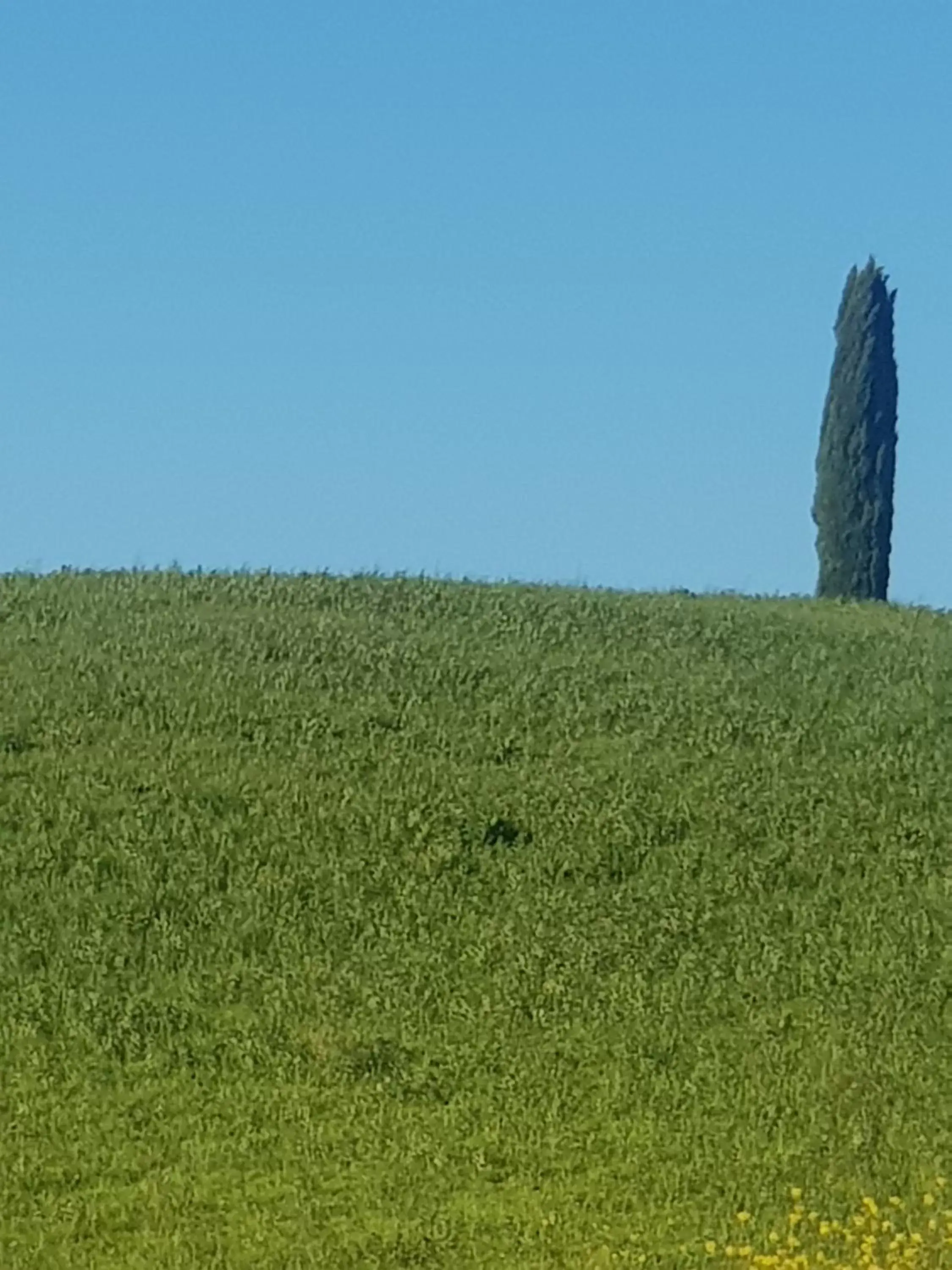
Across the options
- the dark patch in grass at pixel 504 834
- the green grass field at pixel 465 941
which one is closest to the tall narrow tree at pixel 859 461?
the green grass field at pixel 465 941

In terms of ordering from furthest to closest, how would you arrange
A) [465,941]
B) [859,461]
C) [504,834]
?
[859,461], [504,834], [465,941]

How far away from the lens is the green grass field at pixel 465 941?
→ 13.0 metres

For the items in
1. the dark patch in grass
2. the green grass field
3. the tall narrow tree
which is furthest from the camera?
the tall narrow tree

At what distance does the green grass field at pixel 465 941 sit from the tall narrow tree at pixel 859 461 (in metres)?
7.96

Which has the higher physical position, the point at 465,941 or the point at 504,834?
the point at 504,834

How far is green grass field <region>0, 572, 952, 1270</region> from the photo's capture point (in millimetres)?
12992

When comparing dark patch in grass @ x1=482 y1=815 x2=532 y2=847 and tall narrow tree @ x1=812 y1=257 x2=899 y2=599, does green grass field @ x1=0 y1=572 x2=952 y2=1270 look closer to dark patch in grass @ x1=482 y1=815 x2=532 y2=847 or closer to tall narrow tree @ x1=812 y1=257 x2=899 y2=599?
dark patch in grass @ x1=482 y1=815 x2=532 y2=847

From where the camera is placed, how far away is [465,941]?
18344 mm

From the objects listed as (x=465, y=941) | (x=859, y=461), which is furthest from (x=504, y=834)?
(x=859, y=461)

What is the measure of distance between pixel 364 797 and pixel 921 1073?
7755mm

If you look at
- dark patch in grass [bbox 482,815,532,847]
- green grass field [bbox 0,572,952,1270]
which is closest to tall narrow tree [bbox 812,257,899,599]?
green grass field [bbox 0,572,952,1270]

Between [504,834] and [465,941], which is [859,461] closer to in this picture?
[504,834]

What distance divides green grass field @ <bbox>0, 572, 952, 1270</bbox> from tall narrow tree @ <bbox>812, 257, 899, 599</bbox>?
7.96 m

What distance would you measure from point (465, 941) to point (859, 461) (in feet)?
73.2
